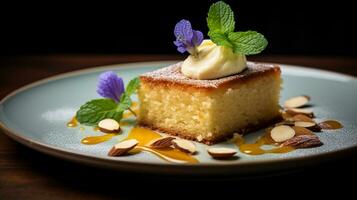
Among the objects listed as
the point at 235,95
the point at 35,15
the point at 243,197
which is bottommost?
the point at 243,197

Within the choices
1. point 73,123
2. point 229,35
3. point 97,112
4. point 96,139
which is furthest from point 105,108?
point 229,35

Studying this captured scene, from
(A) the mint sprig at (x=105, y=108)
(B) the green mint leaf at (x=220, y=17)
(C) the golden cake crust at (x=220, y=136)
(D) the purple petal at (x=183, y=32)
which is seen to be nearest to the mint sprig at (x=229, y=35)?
(B) the green mint leaf at (x=220, y=17)

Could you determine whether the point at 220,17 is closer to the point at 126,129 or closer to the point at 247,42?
the point at 247,42

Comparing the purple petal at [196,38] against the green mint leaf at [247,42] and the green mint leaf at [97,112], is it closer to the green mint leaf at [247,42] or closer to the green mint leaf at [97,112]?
the green mint leaf at [247,42]

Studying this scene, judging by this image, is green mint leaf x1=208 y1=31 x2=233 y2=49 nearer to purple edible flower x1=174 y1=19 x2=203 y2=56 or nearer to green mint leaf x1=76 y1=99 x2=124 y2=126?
purple edible flower x1=174 y1=19 x2=203 y2=56

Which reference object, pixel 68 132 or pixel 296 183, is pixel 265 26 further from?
pixel 296 183

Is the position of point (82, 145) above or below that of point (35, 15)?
below

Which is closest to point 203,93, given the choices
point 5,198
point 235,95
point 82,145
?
point 235,95
